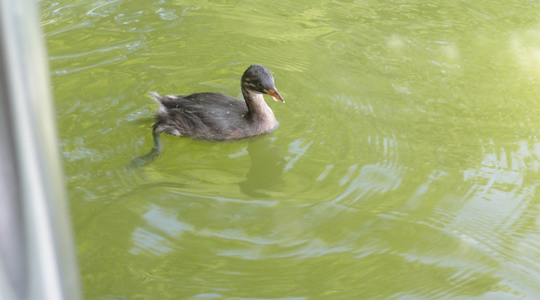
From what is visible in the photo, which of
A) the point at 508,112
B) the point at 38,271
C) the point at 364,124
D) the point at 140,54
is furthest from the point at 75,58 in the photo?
the point at 38,271

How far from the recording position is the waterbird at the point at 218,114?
427 centimetres

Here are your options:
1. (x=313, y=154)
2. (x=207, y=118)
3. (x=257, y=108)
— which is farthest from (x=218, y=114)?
(x=313, y=154)

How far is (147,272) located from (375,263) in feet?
4.36

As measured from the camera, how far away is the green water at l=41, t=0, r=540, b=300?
10.3 ft

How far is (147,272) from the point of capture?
10.1 ft

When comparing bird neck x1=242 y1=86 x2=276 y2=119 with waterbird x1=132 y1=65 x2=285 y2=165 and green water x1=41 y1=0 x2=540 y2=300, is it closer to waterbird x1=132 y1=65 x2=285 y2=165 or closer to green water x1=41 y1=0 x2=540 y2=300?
waterbird x1=132 y1=65 x2=285 y2=165

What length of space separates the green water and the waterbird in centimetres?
11

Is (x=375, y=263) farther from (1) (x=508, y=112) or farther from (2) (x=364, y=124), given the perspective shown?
(1) (x=508, y=112)

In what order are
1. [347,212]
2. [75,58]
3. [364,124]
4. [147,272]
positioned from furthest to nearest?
1. [75,58]
2. [364,124]
3. [347,212]
4. [147,272]

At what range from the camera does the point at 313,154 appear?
4160 mm

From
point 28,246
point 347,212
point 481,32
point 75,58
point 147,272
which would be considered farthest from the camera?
point 481,32

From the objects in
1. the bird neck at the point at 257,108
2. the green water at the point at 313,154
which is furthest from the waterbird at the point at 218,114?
the green water at the point at 313,154

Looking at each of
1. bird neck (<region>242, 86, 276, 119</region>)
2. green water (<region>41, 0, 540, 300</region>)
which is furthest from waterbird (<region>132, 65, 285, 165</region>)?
green water (<region>41, 0, 540, 300</region>)

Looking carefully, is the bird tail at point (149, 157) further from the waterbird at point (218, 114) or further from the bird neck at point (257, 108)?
the bird neck at point (257, 108)
